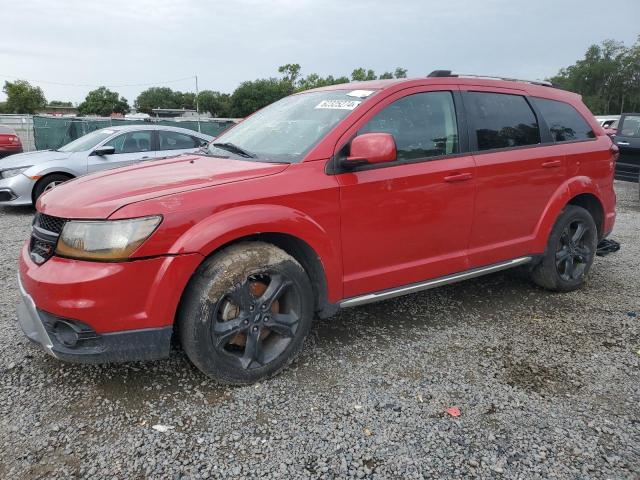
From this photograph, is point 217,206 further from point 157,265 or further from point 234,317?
point 234,317

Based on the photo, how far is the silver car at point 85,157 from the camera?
7.79m

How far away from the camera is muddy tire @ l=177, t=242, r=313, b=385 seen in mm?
2559

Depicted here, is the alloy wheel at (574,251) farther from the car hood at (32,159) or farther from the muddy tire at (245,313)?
the car hood at (32,159)

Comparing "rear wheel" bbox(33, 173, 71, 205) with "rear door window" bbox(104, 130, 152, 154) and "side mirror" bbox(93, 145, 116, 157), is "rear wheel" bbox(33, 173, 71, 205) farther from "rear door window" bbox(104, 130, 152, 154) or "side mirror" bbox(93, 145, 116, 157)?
"rear door window" bbox(104, 130, 152, 154)

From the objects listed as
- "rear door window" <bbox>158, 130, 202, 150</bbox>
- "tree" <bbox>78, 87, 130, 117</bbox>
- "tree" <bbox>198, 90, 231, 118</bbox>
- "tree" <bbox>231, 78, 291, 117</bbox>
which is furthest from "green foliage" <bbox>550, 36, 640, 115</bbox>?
"tree" <bbox>78, 87, 130, 117</bbox>

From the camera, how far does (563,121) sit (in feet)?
13.8

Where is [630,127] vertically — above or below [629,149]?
above

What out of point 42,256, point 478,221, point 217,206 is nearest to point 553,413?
point 478,221

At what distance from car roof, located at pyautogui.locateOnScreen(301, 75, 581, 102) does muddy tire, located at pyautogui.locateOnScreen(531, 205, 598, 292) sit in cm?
101

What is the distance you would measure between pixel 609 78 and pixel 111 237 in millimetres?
79673

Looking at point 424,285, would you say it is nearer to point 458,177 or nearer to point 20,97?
point 458,177

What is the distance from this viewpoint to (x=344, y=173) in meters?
2.94

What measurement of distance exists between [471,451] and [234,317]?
53.7 inches

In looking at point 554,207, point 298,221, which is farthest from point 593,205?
point 298,221
